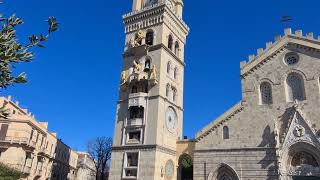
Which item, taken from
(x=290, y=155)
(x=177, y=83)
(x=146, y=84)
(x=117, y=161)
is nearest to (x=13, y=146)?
(x=117, y=161)

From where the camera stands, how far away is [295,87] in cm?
3641

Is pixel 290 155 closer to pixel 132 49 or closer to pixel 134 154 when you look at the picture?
pixel 134 154

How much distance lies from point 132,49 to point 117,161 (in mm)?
15195

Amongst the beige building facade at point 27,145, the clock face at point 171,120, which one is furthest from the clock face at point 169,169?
the beige building facade at point 27,145

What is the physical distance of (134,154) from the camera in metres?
40.1

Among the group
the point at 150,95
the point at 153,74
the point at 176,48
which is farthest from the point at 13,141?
the point at 176,48

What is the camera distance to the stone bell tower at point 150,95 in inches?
1543

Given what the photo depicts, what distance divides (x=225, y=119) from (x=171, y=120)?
785 cm

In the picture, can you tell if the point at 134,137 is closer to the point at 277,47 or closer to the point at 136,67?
the point at 136,67

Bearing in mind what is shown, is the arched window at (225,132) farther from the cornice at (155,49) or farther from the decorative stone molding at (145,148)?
the cornice at (155,49)

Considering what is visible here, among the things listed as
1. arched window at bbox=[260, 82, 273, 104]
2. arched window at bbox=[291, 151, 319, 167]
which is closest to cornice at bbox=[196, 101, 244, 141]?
arched window at bbox=[260, 82, 273, 104]

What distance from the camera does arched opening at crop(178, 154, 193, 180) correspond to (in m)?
40.8

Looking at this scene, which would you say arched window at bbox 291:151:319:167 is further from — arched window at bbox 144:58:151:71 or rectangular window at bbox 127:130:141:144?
arched window at bbox 144:58:151:71

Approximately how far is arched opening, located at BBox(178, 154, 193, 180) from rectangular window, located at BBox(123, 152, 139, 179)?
589cm
